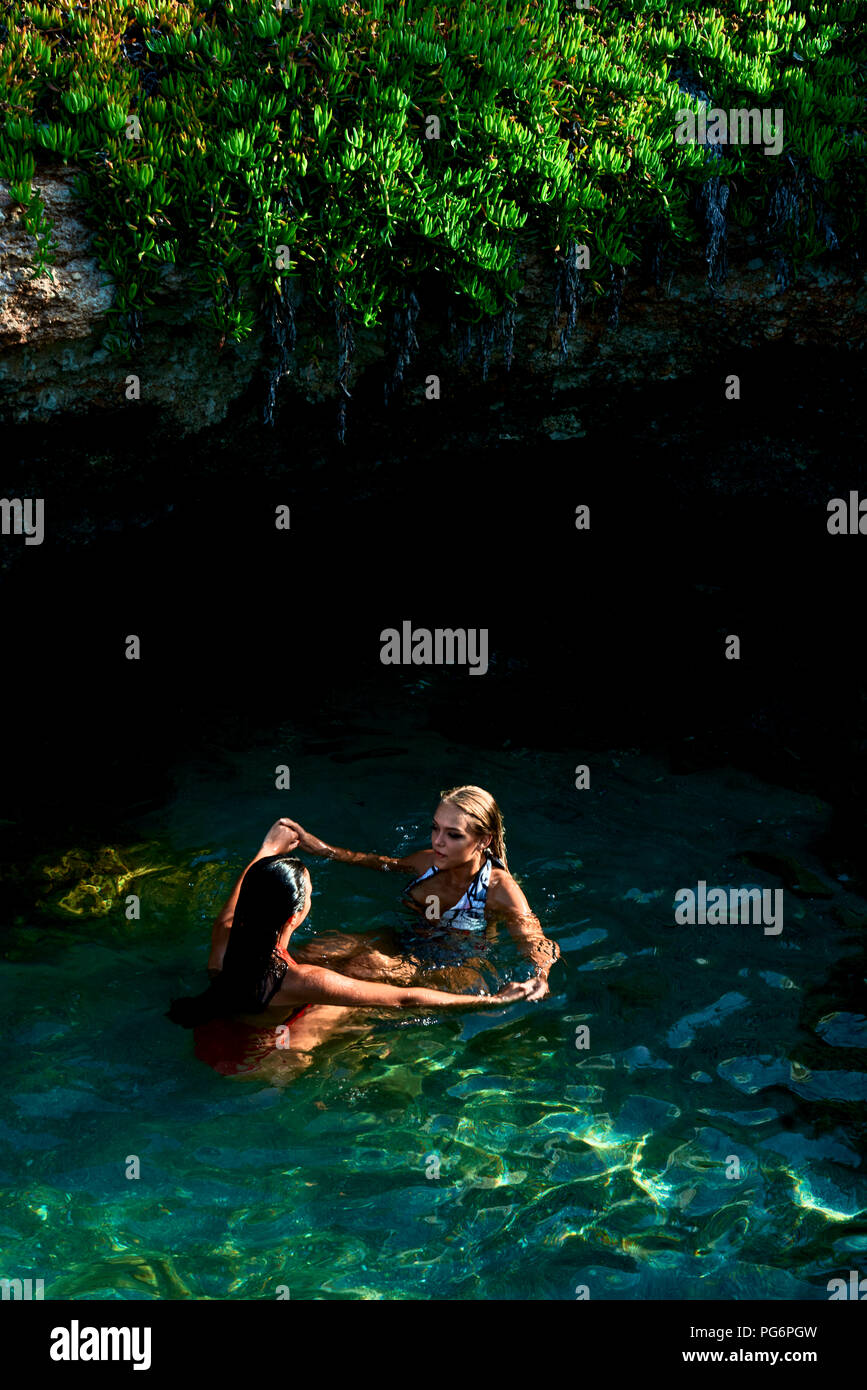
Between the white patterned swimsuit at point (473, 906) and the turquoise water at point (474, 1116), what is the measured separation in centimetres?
24

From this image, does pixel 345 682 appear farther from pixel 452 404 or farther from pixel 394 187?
pixel 394 187

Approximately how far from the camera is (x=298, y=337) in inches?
308

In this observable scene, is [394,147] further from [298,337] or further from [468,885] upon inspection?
[468,885]

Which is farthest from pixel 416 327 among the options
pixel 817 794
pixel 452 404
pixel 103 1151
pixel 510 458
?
pixel 103 1151

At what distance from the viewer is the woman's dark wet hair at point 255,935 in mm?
5391

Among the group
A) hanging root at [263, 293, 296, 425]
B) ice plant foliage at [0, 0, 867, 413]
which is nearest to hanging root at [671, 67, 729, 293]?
ice plant foliage at [0, 0, 867, 413]

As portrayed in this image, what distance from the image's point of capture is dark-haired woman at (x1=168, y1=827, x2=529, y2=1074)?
17.7 ft

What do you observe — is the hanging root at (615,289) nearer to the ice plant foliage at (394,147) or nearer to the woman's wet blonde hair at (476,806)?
the ice plant foliage at (394,147)

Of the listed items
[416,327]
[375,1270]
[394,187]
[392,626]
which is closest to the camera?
[375,1270]

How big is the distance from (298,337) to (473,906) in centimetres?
406

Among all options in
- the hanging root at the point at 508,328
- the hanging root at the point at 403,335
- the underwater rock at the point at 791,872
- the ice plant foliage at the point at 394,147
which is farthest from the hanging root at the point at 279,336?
the underwater rock at the point at 791,872

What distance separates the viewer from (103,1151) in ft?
17.4

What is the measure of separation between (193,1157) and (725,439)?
7.05 meters

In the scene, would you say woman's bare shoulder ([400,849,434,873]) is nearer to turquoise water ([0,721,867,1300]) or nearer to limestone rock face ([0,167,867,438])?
turquoise water ([0,721,867,1300])
